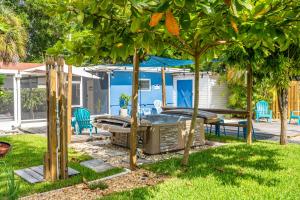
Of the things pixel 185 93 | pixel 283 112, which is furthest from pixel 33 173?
pixel 185 93

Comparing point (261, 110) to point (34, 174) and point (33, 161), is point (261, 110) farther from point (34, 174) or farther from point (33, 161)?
point (34, 174)

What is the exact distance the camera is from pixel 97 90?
1756 cm

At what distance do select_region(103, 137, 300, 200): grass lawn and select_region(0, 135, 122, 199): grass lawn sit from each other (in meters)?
1.22

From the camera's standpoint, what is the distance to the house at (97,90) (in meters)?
13.8

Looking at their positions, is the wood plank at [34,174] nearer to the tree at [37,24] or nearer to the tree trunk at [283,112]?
the tree trunk at [283,112]

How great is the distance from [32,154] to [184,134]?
400 cm

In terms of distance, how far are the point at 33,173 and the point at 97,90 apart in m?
11.7

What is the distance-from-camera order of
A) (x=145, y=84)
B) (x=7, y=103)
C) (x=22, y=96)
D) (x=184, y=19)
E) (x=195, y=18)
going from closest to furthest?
(x=184, y=19), (x=195, y=18), (x=7, y=103), (x=22, y=96), (x=145, y=84)

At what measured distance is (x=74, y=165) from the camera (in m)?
6.75

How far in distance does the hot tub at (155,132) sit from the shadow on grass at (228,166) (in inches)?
38.3

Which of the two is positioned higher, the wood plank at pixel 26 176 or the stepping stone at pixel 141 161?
the wood plank at pixel 26 176

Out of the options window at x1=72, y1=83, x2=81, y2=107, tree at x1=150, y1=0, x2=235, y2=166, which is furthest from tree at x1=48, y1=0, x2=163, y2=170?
window at x1=72, y1=83, x2=81, y2=107

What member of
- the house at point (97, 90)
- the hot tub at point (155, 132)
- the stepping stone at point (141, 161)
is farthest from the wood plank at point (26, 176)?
the house at point (97, 90)

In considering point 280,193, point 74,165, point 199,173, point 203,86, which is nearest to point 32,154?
point 74,165
